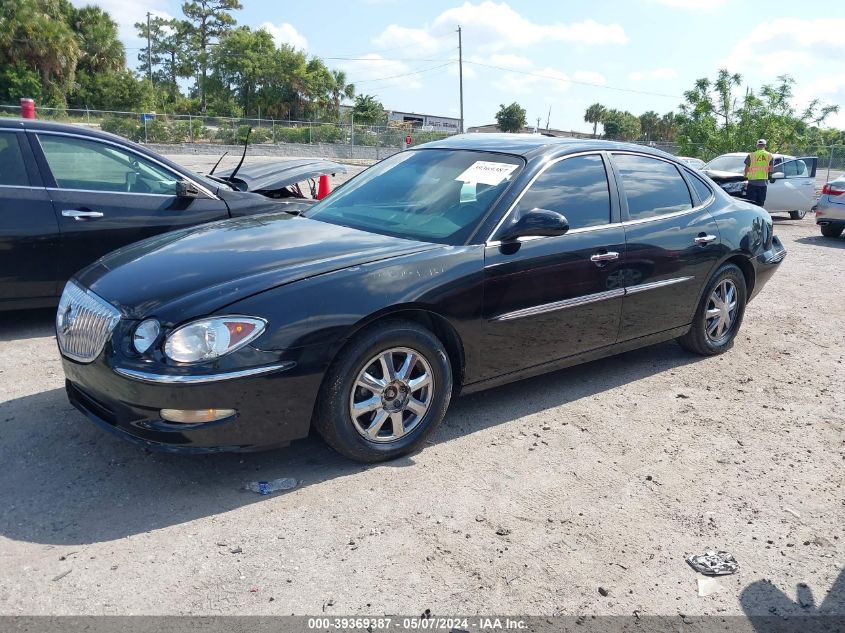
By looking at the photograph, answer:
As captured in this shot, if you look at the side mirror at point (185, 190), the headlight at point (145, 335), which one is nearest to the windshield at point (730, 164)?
the side mirror at point (185, 190)

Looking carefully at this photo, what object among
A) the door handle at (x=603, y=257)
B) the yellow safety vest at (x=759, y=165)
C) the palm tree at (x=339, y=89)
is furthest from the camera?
the palm tree at (x=339, y=89)

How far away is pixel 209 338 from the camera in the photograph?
3.19 metres

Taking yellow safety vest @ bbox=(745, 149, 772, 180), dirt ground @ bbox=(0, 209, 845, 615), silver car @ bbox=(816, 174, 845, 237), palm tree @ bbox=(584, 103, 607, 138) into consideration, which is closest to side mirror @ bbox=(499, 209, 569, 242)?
dirt ground @ bbox=(0, 209, 845, 615)

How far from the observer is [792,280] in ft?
30.1

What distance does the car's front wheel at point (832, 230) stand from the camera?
537 inches

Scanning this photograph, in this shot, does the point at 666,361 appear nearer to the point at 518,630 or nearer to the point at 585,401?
the point at 585,401

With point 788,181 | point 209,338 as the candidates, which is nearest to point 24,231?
point 209,338

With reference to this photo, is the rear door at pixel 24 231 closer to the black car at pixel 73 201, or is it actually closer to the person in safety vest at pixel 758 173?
the black car at pixel 73 201

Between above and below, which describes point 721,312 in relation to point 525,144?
below

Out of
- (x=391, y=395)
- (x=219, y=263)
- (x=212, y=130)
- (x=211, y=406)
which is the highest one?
(x=212, y=130)

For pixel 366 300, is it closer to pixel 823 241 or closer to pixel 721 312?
pixel 721 312

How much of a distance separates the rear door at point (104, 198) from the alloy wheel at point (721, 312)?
4.04 m

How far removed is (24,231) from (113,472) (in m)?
2.68

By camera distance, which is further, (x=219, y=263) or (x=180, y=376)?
(x=219, y=263)
